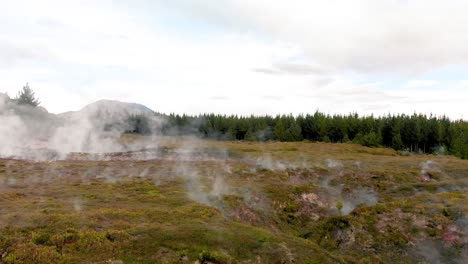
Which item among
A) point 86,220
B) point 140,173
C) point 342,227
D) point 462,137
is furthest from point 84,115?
point 462,137

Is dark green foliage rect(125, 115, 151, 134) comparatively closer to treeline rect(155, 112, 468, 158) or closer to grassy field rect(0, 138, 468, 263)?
treeline rect(155, 112, 468, 158)

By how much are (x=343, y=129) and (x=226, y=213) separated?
315 ft

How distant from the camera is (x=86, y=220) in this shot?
103 ft

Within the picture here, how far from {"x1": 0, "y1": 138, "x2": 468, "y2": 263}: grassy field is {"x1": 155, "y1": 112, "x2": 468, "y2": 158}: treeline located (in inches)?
1765

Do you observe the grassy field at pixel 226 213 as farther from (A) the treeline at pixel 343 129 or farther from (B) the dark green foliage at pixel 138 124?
(B) the dark green foliage at pixel 138 124

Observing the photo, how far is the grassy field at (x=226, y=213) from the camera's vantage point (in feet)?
90.6

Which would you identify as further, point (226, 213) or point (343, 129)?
point (343, 129)

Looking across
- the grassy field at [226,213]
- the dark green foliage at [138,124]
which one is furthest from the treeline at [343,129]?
the grassy field at [226,213]

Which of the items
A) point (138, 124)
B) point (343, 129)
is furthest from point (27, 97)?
point (343, 129)

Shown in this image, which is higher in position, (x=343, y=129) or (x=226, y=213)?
(x=343, y=129)

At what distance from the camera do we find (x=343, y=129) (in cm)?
12688

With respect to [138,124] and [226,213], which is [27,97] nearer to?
[138,124]

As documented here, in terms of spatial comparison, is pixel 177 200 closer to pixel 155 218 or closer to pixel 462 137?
pixel 155 218

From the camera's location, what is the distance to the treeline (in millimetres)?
111250
